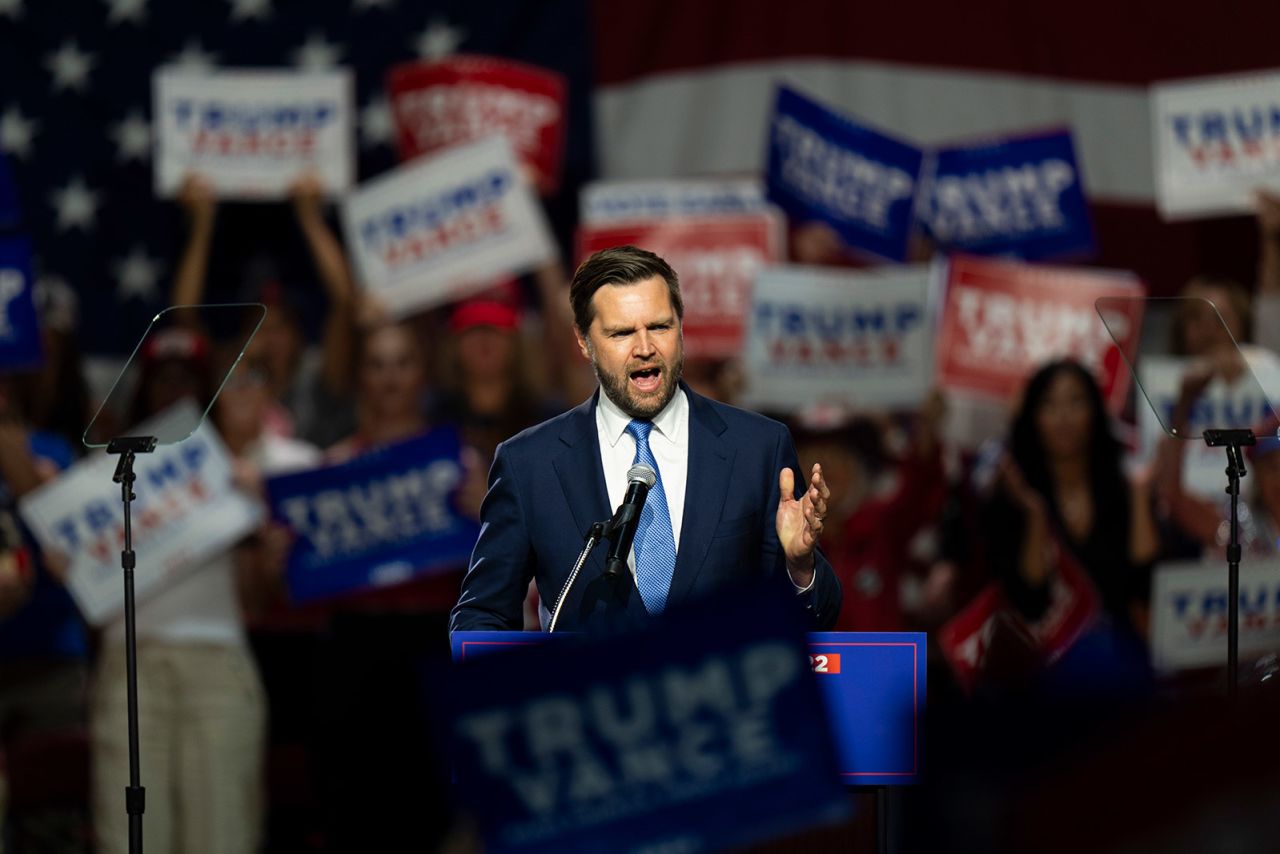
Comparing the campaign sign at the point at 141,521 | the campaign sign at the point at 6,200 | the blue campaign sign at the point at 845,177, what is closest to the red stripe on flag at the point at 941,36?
the blue campaign sign at the point at 845,177

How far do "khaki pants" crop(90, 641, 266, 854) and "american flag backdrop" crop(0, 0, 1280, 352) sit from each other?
273 cm

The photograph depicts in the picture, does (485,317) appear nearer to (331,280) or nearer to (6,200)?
(331,280)

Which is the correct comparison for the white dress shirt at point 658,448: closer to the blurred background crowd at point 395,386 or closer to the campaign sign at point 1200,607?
the blurred background crowd at point 395,386

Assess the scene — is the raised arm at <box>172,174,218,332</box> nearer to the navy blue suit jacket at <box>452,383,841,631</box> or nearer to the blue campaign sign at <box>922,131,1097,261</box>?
the blue campaign sign at <box>922,131,1097,261</box>

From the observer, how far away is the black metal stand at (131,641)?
3.51 m

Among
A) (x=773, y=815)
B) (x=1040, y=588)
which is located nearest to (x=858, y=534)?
(x=1040, y=588)

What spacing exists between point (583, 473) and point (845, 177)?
11.3 feet

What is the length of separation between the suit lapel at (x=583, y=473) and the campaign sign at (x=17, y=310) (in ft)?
10.0

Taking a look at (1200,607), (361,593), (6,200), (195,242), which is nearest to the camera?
(1200,607)

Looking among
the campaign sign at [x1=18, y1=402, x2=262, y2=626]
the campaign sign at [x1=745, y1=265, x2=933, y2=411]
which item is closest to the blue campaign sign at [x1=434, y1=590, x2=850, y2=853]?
the campaign sign at [x1=18, y1=402, x2=262, y2=626]

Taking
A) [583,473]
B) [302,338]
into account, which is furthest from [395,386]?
[583,473]

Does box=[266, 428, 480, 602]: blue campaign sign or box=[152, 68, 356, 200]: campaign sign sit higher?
box=[152, 68, 356, 200]: campaign sign

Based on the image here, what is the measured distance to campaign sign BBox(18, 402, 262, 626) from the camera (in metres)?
5.26

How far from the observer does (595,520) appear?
3.27 meters
